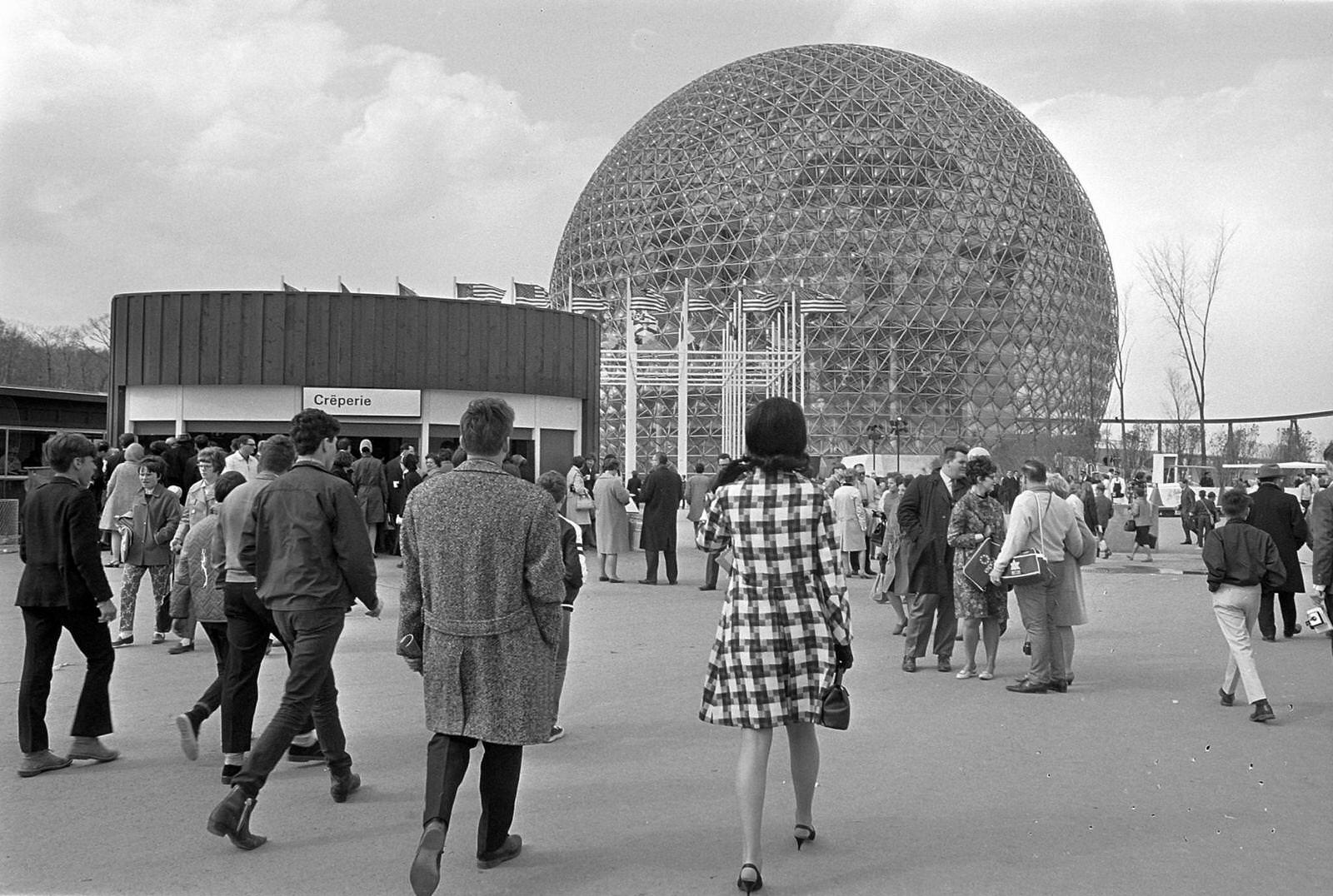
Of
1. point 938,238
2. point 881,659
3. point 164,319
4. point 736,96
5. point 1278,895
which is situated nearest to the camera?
point 1278,895

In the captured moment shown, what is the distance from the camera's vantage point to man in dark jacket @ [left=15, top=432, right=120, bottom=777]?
18.7 feet

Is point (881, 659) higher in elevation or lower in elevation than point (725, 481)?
lower

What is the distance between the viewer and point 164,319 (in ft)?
→ 82.1

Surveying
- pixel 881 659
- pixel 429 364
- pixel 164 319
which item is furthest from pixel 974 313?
pixel 881 659

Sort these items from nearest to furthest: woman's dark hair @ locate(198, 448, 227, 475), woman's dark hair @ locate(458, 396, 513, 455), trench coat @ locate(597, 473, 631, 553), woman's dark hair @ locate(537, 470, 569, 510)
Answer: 1. woman's dark hair @ locate(458, 396, 513, 455)
2. woman's dark hair @ locate(537, 470, 569, 510)
3. woman's dark hair @ locate(198, 448, 227, 475)
4. trench coat @ locate(597, 473, 631, 553)

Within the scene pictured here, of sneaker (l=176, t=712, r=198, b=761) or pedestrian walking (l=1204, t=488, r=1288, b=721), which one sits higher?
pedestrian walking (l=1204, t=488, r=1288, b=721)

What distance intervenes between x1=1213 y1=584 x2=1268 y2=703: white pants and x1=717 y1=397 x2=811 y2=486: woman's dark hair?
4498 millimetres

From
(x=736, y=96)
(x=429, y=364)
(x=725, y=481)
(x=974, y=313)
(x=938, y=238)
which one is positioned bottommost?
(x=725, y=481)

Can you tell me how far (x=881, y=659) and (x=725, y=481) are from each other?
5473 mm

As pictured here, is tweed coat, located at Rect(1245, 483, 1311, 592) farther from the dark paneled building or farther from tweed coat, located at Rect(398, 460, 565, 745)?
the dark paneled building

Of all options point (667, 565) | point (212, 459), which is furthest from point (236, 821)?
point (667, 565)

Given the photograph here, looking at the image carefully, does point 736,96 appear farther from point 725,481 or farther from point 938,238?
point 725,481

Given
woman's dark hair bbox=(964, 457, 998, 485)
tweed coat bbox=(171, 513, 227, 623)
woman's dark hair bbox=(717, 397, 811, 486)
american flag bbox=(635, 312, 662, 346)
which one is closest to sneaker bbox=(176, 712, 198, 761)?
tweed coat bbox=(171, 513, 227, 623)

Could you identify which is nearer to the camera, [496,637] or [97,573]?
[496,637]
